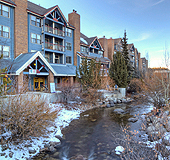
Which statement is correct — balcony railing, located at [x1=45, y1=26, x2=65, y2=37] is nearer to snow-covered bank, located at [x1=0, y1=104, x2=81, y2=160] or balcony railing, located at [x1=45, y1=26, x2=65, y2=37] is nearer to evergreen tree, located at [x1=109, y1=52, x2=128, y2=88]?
evergreen tree, located at [x1=109, y1=52, x2=128, y2=88]

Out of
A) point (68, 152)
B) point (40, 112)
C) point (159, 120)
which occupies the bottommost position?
point (68, 152)

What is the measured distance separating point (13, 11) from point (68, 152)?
20443 millimetres

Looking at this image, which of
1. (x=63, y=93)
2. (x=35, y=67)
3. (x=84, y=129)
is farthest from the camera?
(x=35, y=67)

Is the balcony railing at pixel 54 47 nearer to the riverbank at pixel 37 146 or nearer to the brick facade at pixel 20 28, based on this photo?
the brick facade at pixel 20 28

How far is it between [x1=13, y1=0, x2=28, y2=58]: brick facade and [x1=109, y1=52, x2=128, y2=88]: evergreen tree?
1502 centimetres

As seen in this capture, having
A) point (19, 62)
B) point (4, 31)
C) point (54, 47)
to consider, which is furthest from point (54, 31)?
point (19, 62)

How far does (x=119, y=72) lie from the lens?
88.2ft

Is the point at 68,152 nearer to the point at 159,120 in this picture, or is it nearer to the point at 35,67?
the point at 159,120

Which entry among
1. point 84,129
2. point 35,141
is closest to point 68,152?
point 35,141

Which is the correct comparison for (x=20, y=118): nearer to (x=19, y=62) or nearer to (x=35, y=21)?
(x=19, y=62)

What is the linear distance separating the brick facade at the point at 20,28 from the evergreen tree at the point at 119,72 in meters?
15.0

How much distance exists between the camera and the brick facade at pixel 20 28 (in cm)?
2092

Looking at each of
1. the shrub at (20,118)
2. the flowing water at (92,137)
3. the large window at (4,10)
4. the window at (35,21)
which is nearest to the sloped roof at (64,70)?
the window at (35,21)

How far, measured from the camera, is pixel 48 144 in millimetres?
8797
